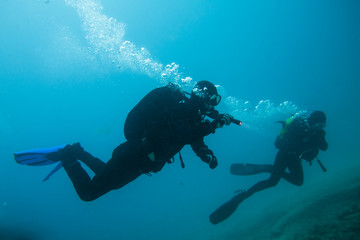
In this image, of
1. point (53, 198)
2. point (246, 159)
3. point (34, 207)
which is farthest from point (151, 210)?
point (34, 207)

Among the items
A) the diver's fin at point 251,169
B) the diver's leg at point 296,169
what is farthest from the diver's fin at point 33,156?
the diver's leg at point 296,169

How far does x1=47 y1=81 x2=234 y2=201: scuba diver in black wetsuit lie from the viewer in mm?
3424

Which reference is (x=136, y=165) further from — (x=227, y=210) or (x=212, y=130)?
(x=227, y=210)

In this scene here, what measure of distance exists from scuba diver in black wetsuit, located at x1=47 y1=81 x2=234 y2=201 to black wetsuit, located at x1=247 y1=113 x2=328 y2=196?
377 cm

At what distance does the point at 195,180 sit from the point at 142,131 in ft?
273

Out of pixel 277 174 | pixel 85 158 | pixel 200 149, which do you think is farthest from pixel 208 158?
pixel 277 174

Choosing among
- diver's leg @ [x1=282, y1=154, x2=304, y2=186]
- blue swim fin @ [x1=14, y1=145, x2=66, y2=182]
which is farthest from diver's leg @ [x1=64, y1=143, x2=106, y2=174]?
diver's leg @ [x1=282, y1=154, x2=304, y2=186]

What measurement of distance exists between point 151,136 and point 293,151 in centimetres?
506

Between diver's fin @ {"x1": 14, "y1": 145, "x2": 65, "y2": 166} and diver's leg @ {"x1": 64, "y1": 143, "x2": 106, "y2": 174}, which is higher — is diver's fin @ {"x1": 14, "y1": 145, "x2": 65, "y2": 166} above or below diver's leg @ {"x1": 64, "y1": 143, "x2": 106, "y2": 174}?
above

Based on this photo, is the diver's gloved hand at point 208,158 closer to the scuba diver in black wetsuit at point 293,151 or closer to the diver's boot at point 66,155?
the diver's boot at point 66,155

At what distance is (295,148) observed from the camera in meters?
6.59

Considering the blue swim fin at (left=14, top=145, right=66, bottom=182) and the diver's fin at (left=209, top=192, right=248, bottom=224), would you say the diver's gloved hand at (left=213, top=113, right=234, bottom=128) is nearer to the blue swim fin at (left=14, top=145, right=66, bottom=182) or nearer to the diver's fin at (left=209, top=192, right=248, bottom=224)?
the blue swim fin at (left=14, top=145, right=66, bottom=182)

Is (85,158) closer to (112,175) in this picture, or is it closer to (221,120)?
(112,175)

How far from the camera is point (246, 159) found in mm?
95250
